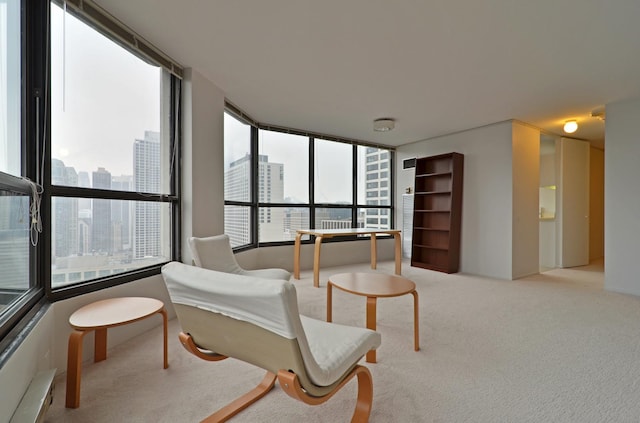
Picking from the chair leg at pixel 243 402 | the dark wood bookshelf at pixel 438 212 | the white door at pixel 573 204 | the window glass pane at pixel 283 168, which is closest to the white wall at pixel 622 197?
the white door at pixel 573 204

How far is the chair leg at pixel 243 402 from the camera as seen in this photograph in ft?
4.67

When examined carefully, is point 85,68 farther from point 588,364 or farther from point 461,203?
point 461,203

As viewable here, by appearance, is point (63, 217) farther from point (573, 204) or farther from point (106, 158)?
point (573, 204)

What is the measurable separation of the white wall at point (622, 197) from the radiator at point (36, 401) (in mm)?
5487

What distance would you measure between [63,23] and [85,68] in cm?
27

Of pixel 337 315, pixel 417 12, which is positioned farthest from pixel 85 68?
pixel 337 315

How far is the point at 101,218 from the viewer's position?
220 cm

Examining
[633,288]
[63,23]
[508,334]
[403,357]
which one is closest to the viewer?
[63,23]

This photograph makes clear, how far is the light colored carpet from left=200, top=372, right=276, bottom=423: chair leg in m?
0.04

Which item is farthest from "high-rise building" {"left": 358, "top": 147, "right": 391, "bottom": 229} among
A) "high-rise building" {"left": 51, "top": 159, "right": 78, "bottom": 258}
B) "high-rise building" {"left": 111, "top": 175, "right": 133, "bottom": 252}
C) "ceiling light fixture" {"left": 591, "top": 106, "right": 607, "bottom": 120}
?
"high-rise building" {"left": 51, "top": 159, "right": 78, "bottom": 258}

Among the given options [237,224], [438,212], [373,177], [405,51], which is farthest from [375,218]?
[405,51]

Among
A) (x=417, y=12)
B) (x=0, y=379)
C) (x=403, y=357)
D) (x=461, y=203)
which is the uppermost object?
(x=417, y=12)

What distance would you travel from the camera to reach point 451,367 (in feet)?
6.35

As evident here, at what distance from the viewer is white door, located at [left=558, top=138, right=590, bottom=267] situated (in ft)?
17.0
